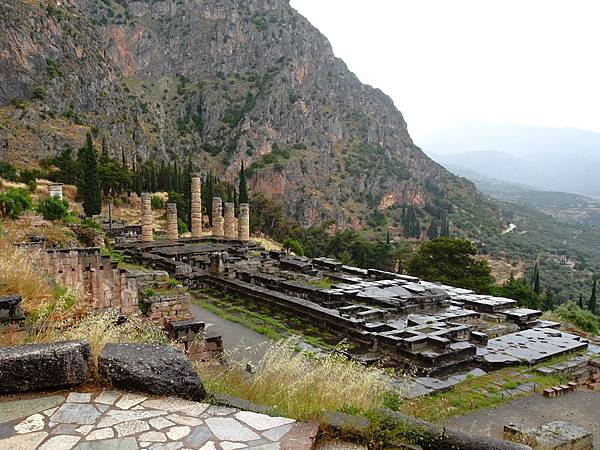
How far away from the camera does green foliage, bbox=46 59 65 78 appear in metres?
66.3

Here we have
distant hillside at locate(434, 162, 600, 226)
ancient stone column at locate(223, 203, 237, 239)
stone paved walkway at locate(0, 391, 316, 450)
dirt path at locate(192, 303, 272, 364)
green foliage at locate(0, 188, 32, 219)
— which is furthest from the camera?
distant hillside at locate(434, 162, 600, 226)

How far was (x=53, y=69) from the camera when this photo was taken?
66812 millimetres

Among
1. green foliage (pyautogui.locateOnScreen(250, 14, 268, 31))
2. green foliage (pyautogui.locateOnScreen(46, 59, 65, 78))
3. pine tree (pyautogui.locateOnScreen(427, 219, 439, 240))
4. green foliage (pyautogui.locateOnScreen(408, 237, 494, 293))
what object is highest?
green foliage (pyautogui.locateOnScreen(250, 14, 268, 31))

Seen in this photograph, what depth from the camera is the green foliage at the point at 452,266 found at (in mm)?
30531

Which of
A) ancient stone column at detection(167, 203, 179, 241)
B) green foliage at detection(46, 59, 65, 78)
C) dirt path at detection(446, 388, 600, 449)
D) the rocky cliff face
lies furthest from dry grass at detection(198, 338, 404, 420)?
green foliage at detection(46, 59, 65, 78)

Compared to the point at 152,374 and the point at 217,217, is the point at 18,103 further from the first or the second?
the point at 152,374

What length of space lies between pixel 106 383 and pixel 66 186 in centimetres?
4470

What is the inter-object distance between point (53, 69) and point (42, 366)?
243 feet

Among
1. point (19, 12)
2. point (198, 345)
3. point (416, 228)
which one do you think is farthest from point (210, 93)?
point (198, 345)

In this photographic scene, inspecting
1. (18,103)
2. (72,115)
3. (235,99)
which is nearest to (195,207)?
(18,103)

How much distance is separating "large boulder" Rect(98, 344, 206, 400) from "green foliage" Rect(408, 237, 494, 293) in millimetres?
28575

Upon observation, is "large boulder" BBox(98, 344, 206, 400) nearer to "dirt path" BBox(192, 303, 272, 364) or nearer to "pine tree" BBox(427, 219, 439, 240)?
"dirt path" BBox(192, 303, 272, 364)

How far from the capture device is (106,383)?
3.96 meters

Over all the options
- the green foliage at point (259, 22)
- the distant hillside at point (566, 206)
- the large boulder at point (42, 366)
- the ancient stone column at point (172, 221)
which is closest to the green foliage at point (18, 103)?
the ancient stone column at point (172, 221)
